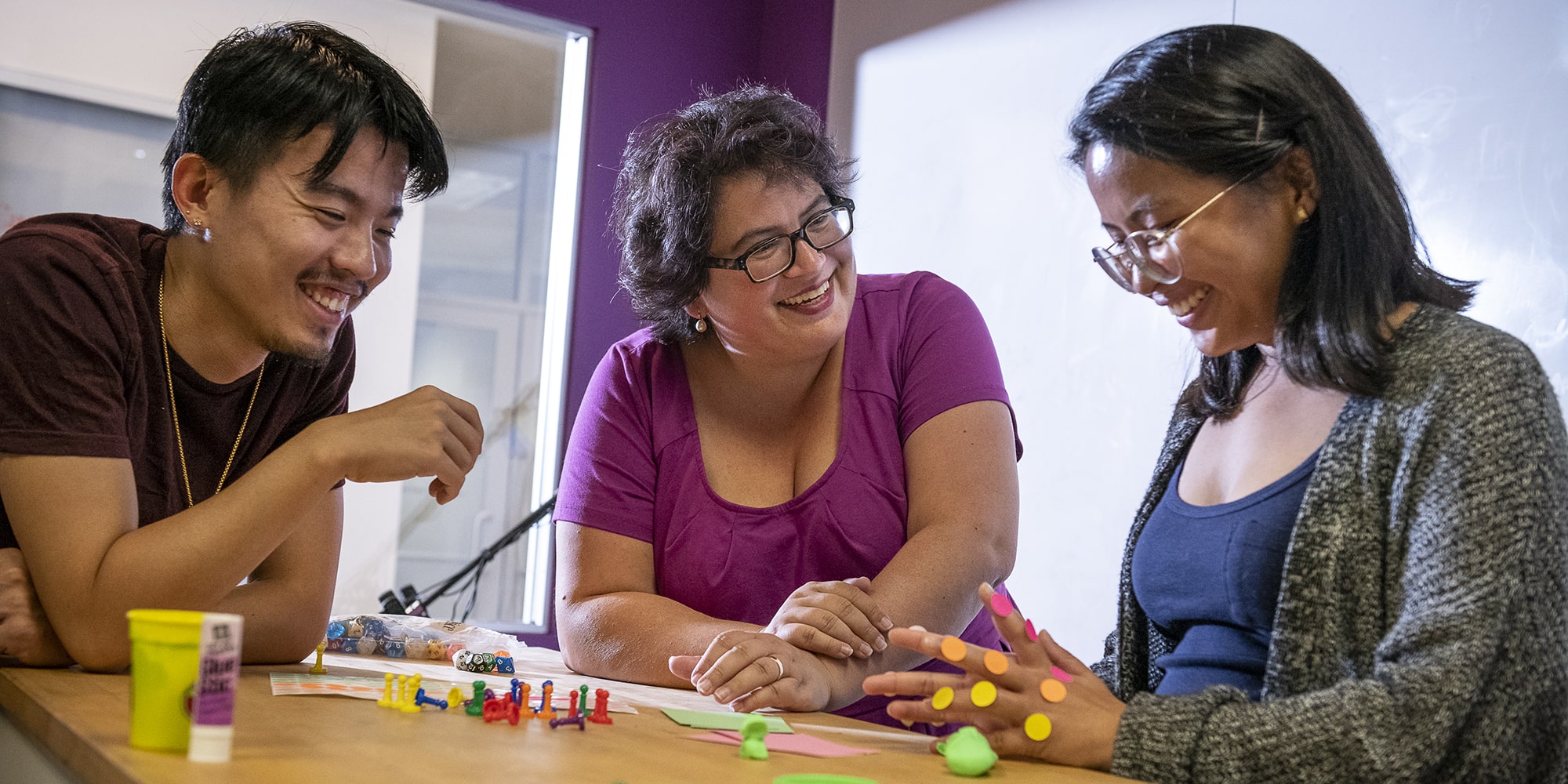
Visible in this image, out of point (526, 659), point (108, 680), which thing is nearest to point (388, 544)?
point (526, 659)

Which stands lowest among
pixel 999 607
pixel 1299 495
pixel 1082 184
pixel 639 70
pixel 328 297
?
pixel 999 607

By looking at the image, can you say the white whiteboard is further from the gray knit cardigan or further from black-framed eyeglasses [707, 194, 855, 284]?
the gray knit cardigan

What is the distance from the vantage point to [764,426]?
1960mm

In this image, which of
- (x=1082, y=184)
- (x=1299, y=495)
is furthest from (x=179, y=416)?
(x=1082, y=184)

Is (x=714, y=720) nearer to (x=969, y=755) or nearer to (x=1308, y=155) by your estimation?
(x=969, y=755)

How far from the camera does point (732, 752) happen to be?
1142 millimetres

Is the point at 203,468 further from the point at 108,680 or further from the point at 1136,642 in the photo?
the point at 1136,642

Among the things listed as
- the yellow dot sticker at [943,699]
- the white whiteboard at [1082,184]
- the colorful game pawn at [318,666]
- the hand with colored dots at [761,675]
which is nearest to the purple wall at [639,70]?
the white whiteboard at [1082,184]

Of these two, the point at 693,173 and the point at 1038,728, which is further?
the point at 693,173

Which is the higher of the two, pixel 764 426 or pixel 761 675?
pixel 764 426

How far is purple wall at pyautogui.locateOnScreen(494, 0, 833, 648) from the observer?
402 cm

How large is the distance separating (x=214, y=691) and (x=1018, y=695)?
686mm

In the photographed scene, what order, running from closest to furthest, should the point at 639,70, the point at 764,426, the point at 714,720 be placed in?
the point at 714,720 < the point at 764,426 < the point at 639,70

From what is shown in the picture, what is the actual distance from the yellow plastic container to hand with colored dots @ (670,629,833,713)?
637 mm
